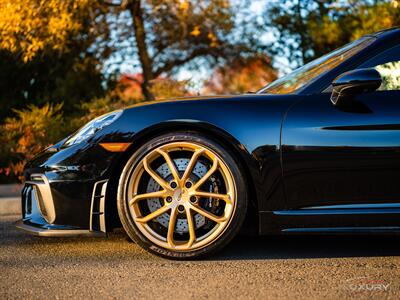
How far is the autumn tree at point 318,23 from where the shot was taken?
1159 centimetres

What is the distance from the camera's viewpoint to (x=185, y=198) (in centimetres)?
331

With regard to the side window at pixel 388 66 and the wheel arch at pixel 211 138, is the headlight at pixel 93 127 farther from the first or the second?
the side window at pixel 388 66

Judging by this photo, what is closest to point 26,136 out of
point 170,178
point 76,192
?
point 76,192

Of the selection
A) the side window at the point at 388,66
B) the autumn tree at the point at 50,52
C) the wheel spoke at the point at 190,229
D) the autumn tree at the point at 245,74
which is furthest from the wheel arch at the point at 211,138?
the autumn tree at the point at 245,74

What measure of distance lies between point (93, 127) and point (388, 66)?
192 centimetres

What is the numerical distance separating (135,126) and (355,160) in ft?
4.29

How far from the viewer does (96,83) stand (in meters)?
12.9

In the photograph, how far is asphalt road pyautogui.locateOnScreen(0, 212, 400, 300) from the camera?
107 inches

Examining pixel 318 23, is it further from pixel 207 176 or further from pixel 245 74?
pixel 207 176

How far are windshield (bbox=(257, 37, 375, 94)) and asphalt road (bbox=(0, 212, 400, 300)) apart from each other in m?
1.08

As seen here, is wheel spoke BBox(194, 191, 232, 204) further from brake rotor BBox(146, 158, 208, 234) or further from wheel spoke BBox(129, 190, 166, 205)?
wheel spoke BBox(129, 190, 166, 205)

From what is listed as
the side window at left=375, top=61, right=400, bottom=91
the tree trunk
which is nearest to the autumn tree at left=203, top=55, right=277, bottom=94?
the tree trunk

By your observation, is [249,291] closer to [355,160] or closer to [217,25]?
[355,160]

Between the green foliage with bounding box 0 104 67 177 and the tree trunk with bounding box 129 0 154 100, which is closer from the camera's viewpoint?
the green foliage with bounding box 0 104 67 177
